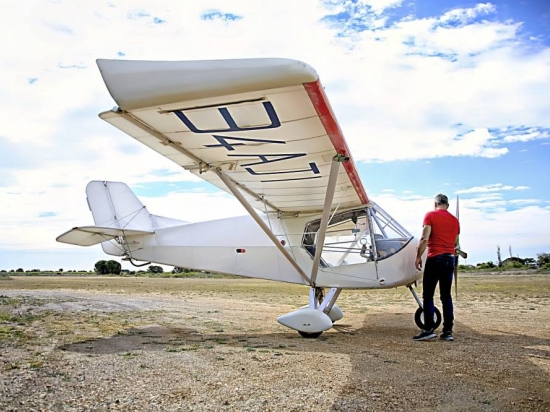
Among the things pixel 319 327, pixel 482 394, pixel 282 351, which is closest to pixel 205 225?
pixel 319 327

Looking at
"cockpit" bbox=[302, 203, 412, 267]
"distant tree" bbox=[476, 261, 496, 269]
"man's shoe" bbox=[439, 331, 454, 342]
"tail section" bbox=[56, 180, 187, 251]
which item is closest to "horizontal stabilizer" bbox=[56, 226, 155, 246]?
"tail section" bbox=[56, 180, 187, 251]

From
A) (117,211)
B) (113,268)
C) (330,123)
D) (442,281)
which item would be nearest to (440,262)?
(442,281)

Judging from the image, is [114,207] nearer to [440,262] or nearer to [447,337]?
[440,262]

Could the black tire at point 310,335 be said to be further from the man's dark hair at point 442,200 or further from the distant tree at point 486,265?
the distant tree at point 486,265

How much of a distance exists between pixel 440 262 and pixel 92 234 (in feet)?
22.3

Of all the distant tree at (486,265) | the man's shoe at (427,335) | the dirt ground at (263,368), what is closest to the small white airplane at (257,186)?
the man's shoe at (427,335)

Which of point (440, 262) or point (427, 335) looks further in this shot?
point (427, 335)

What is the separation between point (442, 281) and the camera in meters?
6.46

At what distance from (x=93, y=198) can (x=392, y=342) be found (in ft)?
24.7

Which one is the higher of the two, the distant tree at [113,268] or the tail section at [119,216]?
the tail section at [119,216]

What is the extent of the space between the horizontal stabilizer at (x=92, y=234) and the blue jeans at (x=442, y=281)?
604 centimetres

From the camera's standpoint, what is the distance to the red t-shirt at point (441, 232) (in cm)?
655

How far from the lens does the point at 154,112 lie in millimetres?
4676

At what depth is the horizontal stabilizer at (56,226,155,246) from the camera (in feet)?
30.0
